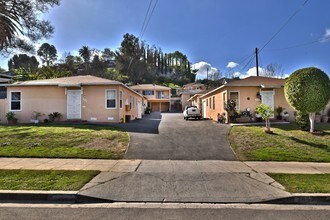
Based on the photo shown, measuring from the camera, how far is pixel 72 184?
6.18m

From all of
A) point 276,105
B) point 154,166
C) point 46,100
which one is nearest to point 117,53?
point 46,100

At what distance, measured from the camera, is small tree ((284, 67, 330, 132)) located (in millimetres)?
13367

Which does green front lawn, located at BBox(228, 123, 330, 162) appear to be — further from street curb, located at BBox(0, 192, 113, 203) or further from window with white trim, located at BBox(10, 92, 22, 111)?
window with white trim, located at BBox(10, 92, 22, 111)

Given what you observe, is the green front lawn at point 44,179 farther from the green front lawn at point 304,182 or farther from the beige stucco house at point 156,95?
the beige stucco house at point 156,95

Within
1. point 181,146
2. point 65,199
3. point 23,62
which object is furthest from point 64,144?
point 23,62

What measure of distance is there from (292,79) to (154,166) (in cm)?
1060

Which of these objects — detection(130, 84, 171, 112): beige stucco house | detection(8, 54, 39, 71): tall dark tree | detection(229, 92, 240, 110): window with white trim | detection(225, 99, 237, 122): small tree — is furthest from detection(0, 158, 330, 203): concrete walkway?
detection(8, 54, 39, 71): tall dark tree

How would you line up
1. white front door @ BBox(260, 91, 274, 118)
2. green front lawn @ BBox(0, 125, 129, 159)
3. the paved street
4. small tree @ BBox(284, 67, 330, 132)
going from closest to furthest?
the paved street → green front lawn @ BBox(0, 125, 129, 159) → small tree @ BBox(284, 67, 330, 132) → white front door @ BBox(260, 91, 274, 118)

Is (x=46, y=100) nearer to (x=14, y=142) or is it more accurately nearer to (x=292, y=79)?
(x=14, y=142)

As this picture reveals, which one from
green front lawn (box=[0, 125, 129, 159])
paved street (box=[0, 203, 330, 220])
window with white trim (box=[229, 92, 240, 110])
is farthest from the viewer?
window with white trim (box=[229, 92, 240, 110])

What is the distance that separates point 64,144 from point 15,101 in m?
11.0

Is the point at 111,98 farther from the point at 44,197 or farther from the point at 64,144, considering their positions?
the point at 44,197

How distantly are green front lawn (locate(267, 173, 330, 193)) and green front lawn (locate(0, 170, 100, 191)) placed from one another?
5.54 metres

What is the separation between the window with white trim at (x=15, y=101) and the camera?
19.1 metres
